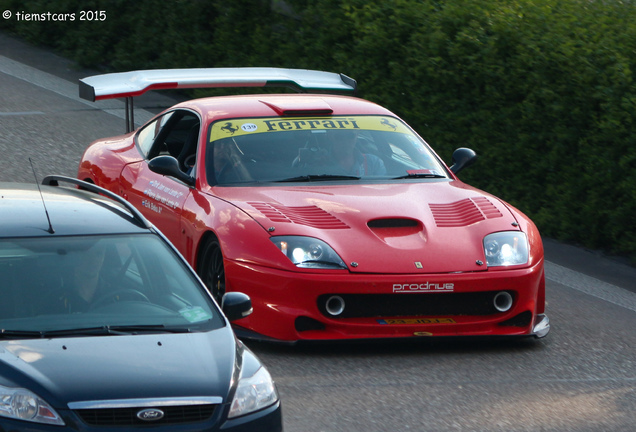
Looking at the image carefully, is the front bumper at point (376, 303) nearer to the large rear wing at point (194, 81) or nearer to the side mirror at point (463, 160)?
the side mirror at point (463, 160)

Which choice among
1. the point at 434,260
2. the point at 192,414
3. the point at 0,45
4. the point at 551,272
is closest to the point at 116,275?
the point at 192,414

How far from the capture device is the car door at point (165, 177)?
25.7 feet

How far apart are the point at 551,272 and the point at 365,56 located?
4720 mm

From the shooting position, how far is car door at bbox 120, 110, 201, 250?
25.7 feet

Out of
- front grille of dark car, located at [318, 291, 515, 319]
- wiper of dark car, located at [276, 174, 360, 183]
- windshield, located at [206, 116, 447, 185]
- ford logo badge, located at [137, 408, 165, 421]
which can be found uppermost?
ford logo badge, located at [137, 408, 165, 421]

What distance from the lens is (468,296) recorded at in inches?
266

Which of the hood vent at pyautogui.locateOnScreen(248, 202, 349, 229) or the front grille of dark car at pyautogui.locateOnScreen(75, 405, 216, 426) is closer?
the front grille of dark car at pyautogui.locateOnScreen(75, 405, 216, 426)

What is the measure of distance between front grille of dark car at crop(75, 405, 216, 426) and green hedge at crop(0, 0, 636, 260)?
6.37 meters

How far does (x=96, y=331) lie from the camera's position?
14.8ft

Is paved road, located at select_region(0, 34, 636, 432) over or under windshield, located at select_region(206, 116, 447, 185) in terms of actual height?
under

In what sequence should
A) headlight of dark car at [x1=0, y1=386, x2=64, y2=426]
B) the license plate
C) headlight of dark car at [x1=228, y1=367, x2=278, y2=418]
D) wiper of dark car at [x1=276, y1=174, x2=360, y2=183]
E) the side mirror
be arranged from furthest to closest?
the side mirror
wiper of dark car at [x1=276, y1=174, x2=360, y2=183]
the license plate
headlight of dark car at [x1=228, y1=367, x2=278, y2=418]
headlight of dark car at [x1=0, y1=386, x2=64, y2=426]

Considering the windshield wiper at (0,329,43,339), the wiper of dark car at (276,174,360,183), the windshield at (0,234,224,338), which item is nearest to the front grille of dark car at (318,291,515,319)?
the wiper of dark car at (276,174,360,183)

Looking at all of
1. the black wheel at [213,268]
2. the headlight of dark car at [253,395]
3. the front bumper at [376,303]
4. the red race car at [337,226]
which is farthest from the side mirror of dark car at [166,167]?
the headlight of dark car at [253,395]

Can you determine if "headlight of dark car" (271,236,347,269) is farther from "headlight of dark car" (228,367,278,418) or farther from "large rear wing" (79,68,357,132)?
"large rear wing" (79,68,357,132)
